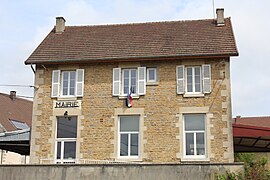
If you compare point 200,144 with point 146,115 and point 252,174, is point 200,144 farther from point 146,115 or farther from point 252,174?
point 252,174

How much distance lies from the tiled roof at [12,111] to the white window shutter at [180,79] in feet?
65.4

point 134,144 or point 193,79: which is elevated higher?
point 193,79

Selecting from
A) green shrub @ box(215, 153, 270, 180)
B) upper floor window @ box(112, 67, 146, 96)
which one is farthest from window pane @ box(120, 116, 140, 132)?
green shrub @ box(215, 153, 270, 180)

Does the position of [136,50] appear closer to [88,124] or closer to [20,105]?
[88,124]

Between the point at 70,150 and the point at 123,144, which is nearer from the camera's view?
the point at 123,144

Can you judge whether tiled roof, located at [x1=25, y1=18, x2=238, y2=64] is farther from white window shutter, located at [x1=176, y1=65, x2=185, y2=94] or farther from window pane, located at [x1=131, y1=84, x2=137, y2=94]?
window pane, located at [x1=131, y1=84, x2=137, y2=94]

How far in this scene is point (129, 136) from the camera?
20422 mm

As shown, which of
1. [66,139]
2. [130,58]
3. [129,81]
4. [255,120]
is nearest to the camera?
[130,58]

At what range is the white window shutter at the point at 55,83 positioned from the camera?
21.3 metres

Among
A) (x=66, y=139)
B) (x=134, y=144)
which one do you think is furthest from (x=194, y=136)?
(x=66, y=139)

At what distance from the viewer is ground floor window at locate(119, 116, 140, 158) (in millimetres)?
20219

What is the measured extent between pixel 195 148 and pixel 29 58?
28.8ft

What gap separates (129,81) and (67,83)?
2923 millimetres

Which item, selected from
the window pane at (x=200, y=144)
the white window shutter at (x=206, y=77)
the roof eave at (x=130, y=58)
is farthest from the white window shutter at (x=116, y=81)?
the window pane at (x=200, y=144)
